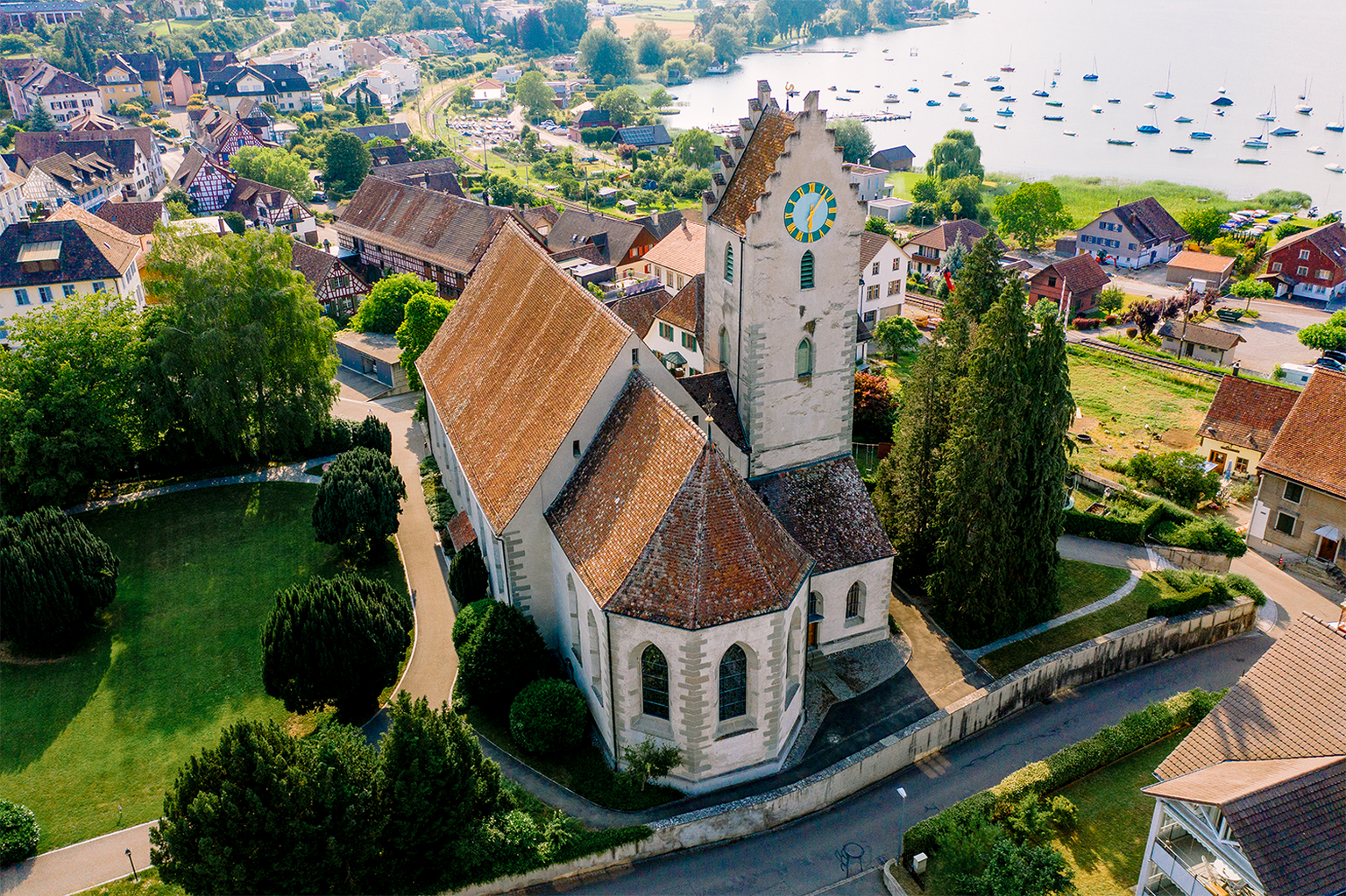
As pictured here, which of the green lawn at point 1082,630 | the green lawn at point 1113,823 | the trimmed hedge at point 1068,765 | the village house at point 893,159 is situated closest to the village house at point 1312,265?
the village house at point 893,159

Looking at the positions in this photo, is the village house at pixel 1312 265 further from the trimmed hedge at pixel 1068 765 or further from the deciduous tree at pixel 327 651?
the deciduous tree at pixel 327 651

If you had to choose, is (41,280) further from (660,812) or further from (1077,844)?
(1077,844)

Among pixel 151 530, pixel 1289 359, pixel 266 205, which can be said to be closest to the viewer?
pixel 151 530

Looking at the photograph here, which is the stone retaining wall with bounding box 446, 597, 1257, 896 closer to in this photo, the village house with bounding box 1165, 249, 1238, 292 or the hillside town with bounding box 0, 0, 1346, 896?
the hillside town with bounding box 0, 0, 1346, 896

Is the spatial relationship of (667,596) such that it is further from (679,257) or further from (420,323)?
(679,257)

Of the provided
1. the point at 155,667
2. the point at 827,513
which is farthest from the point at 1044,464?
the point at 155,667

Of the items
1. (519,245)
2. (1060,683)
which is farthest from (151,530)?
(1060,683)

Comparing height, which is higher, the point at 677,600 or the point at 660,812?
the point at 677,600

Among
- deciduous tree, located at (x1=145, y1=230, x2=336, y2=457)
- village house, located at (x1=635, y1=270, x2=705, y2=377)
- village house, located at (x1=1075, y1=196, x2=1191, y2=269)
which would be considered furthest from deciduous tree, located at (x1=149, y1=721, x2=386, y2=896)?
village house, located at (x1=1075, y1=196, x2=1191, y2=269)
